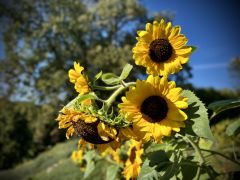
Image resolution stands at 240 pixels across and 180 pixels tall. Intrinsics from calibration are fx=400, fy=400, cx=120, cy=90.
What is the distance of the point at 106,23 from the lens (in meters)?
17.9

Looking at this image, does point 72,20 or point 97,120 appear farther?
point 72,20

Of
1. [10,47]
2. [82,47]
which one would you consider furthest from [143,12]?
[10,47]

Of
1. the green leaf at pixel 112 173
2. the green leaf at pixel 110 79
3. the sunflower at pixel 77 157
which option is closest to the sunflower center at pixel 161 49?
the green leaf at pixel 110 79

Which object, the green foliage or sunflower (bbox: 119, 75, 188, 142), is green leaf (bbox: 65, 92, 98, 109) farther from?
the green foliage

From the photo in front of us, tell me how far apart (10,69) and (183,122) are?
17.5m

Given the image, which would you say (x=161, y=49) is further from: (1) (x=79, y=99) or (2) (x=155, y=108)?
(1) (x=79, y=99)

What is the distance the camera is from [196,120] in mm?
1042

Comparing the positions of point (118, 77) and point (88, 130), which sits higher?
point (118, 77)

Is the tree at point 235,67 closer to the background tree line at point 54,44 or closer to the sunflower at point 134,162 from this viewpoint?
the background tree line at point 54,44

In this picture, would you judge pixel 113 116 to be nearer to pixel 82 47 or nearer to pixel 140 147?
pixel 140 147

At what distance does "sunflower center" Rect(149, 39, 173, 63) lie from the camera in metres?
1.22

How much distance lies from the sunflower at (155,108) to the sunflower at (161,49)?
103mm

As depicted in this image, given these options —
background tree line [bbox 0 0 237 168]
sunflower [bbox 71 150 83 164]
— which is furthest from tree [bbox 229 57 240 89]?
sunflower [bbox 71 150 83 164]

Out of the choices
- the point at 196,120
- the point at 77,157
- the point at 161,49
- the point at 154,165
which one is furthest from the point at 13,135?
the point at 196,120
